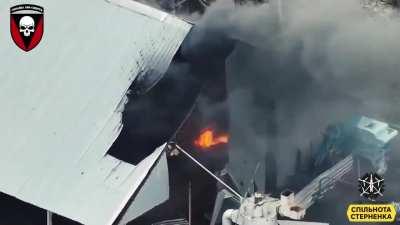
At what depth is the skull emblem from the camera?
5.70 metres

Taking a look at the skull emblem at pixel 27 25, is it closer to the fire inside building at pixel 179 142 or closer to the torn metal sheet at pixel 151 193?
the fire inside building at pixel 179 142

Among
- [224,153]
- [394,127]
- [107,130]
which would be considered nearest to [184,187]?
[224,153]

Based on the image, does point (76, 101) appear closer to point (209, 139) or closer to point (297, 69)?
point (209, 139)

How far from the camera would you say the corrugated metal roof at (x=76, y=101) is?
538cm

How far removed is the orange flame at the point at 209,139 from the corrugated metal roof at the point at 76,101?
1.35ft

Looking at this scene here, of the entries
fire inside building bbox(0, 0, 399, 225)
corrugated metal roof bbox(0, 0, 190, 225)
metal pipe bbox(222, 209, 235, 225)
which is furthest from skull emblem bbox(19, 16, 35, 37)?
metal pipe bbox(222, 209, 235, 225)

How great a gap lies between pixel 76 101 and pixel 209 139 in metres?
→ 1.25

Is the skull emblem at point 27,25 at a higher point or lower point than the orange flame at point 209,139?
higher

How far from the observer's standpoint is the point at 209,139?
535cm

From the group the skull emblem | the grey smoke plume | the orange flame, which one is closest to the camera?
the grey smoke plume

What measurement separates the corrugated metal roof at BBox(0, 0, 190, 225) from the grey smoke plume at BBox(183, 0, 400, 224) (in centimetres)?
52

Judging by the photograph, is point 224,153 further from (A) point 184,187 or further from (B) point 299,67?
(B) point 299,67

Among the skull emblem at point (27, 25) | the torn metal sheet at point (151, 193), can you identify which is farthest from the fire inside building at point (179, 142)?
the skull emblem at point (27, 25)

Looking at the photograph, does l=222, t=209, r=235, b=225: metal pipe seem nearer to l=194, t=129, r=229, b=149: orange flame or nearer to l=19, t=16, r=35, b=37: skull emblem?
l=194, t=129, r=229, b=149: orange flame
